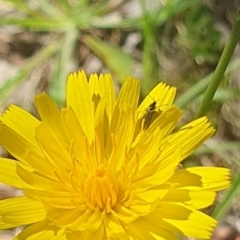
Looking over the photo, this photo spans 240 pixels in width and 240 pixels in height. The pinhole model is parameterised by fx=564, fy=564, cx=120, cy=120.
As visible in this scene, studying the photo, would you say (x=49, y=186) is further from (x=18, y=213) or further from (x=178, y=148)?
(x=178, y=148)

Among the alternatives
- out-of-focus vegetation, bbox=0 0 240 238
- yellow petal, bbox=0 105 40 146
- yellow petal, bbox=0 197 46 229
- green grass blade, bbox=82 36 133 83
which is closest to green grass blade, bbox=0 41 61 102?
out-of-focus vegetation, bbox=0 0 240 238

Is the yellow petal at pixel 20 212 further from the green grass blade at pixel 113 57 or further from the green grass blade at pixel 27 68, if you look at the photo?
the green grass blade at pixel 113 57

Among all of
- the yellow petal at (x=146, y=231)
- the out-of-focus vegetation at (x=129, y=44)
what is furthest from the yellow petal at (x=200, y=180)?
the out-of-focus vegetation at (x=129, y=44)

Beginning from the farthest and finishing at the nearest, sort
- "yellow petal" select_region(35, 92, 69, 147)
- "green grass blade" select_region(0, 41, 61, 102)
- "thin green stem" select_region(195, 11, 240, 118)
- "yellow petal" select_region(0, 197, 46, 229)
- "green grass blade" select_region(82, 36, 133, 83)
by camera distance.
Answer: "green grass blade" select_region(82, 36, 133, 83)
"green grass blade" select_region(0, 41, 61, 102)
"yellow petal" select_region(35, 92, 69, 147)
"yellow petal" select_region(0, 197, 46, 229)
"thin green stem" select_region(195, 11, 240, 118)

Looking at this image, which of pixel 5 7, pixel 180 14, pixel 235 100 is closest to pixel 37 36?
pixel 5 7

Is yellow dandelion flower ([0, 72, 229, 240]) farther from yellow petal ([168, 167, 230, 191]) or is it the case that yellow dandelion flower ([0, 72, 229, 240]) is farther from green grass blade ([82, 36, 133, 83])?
green grass blade ([82, 36, 133, 83])

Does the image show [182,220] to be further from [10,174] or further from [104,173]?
[10,174]

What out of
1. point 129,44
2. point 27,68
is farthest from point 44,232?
point 129,44
